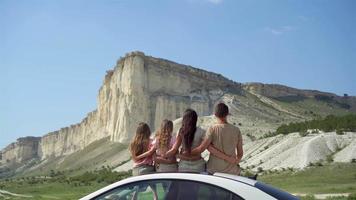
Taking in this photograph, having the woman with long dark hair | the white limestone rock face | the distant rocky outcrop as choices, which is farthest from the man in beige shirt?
the distant rocky outcrop

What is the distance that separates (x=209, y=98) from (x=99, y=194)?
111 metres

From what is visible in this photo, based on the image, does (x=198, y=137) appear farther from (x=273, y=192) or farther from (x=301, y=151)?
(x=301, y=151)

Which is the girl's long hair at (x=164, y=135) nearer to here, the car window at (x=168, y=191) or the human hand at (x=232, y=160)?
the human hand at (x=232, y=160)

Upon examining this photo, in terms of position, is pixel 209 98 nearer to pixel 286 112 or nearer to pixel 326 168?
pixel 286 112

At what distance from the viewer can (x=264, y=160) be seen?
56.7m

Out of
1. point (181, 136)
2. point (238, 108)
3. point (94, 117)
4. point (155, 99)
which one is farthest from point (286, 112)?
point (181, 136)

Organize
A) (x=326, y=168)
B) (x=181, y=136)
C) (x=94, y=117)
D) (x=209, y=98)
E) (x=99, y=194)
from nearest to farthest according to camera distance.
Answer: (x=99, y=194) → (x=181, y=136) → (x=326, y=168) → (x=209, y=98) → (x=94, y=117)

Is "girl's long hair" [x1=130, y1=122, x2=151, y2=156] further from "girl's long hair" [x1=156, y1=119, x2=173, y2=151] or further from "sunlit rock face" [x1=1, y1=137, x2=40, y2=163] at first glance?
"sunlit rock face" [x1=1, y1=137, x2=40, y2=163]

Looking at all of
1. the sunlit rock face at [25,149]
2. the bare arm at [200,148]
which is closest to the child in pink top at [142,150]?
the bare arm at [200,148]

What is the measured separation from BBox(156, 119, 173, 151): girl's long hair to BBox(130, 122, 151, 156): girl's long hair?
328 millimetres

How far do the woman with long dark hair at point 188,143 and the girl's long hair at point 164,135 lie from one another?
251 millimetres

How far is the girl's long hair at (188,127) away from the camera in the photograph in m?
8.19

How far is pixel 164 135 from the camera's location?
8.62 meters

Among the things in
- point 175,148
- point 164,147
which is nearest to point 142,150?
point 164,147
